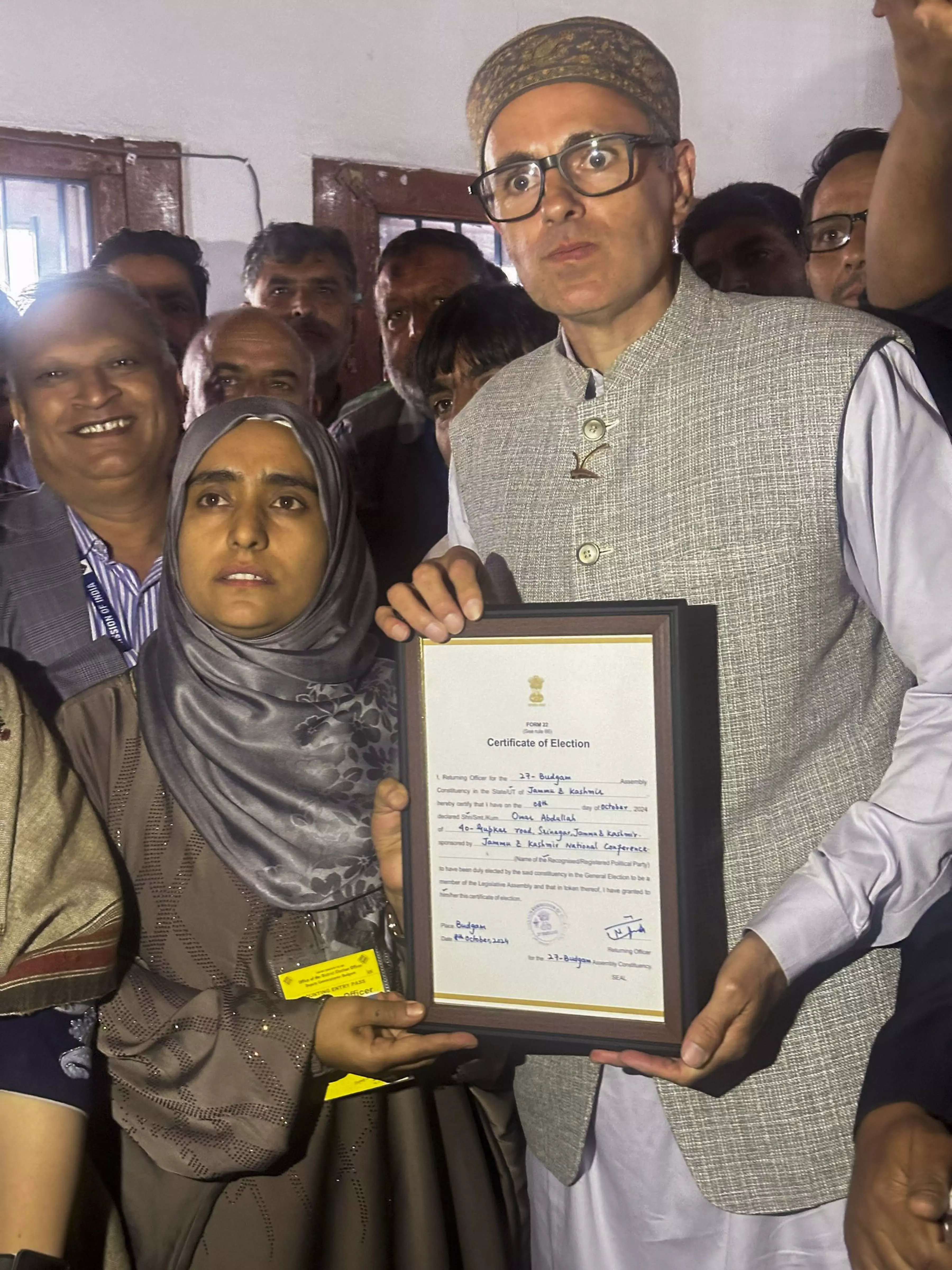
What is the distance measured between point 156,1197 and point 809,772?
1.02 meters

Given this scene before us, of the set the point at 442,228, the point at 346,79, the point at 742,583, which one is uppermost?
the point at 346,79

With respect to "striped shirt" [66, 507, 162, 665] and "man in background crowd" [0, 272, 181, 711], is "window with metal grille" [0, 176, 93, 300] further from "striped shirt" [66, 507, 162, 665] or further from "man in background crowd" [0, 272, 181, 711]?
"striped shirt" [66, 507, 162, 665]

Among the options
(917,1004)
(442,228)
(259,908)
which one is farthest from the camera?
(442,228)

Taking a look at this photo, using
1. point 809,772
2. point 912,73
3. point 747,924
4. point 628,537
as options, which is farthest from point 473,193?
point 747,924

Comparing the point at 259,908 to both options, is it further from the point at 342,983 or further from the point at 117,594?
the point at 117,594

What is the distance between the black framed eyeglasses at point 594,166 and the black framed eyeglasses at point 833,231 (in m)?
0.80

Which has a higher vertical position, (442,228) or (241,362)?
(442,228)

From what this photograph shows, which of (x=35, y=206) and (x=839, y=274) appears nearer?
(x=35, y=206)

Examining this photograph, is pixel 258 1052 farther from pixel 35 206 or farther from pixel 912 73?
pixel 912 73

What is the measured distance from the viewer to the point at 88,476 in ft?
6.19

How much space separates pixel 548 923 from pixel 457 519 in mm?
622

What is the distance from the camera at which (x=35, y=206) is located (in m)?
1.82

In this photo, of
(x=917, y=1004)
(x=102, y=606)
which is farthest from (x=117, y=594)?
(x=917, y=1004)

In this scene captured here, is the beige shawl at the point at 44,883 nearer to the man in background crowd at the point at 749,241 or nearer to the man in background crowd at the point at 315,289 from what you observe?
the man in background crowd at the point at 315,289
